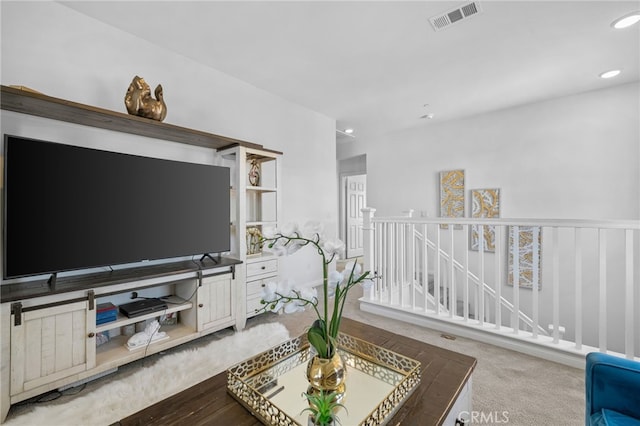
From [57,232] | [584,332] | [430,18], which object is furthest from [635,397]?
[584,332]

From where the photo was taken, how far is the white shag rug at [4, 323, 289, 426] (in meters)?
1.49

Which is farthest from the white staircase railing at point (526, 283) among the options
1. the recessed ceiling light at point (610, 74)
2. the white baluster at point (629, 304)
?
the recessed ceiling light at point (610, 74)

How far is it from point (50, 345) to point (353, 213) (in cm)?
571

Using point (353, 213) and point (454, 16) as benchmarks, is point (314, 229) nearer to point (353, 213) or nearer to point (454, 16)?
point (454, 16)

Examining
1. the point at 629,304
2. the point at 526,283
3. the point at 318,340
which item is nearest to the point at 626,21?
the point at 629,304

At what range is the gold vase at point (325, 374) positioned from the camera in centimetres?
99

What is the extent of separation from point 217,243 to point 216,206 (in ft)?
1.11

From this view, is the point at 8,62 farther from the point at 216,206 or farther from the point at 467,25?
the point at 467,25

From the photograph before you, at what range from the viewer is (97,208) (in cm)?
190

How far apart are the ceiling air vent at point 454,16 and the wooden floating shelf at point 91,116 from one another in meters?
1.93

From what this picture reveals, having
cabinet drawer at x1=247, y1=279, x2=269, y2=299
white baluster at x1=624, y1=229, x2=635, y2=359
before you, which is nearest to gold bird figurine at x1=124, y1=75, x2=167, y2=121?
cabinet drawer at x1=247, y1=279, x2=269, y2=299

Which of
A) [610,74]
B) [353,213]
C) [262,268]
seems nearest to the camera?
[262,268]

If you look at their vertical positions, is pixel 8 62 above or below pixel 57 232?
above

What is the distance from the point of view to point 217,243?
2.57 meters
